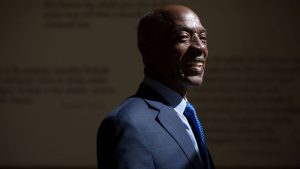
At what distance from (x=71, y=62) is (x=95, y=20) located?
43 centimetres

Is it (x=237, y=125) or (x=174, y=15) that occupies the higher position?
(x=174, y=15)

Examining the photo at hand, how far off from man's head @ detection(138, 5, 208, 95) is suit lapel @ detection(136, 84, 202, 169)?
0.09m

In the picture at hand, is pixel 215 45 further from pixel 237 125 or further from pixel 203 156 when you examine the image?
pixel 203 156

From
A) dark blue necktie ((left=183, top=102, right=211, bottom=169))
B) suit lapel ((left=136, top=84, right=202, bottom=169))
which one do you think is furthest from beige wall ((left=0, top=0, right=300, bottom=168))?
suit lapel ((left=136, top=84, right=202, bottom=169))

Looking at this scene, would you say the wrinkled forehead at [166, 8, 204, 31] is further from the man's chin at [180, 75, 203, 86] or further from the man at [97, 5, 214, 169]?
the man's chin at [180, 75, 203, 86]

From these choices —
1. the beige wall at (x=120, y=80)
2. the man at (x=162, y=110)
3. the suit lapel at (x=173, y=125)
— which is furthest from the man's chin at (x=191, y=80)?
the beige wall at (x=120, y=80)

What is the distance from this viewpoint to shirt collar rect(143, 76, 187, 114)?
1.77 meters

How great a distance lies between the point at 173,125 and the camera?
65.2 inches

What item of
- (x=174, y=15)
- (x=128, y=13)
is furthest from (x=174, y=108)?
(x=128, y=13)

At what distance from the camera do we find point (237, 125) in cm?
495

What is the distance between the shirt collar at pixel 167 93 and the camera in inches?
69.5

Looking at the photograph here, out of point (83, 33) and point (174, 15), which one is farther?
point (83, 33)

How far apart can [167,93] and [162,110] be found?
0.10 m

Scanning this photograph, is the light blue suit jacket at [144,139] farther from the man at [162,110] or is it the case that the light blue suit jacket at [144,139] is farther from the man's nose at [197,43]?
the man's nose at [197,43]
